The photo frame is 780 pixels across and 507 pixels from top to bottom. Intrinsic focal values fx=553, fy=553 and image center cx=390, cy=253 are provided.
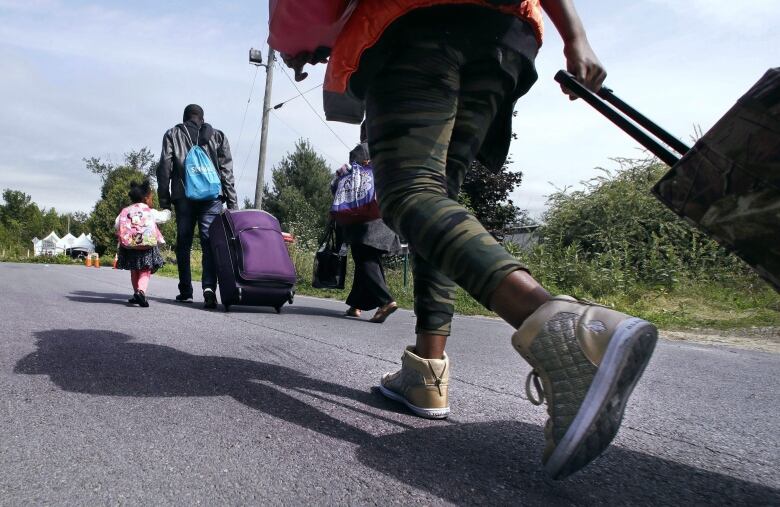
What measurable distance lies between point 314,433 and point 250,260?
3181 mm

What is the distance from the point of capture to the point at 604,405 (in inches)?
41.8

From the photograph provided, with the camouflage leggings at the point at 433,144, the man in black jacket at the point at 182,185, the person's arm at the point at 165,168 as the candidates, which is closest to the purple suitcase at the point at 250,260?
the man in black jacket at the point at 182,185

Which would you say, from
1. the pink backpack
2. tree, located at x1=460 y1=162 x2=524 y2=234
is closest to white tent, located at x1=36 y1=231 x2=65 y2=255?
tree, located at x1=460 y1=162 x2=524 y2=234

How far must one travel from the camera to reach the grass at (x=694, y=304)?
18.4 ft

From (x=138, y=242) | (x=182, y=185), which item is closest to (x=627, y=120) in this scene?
(x=182, y=185)

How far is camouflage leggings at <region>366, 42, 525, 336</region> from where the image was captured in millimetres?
1307

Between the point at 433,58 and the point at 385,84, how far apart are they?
5.8 inches

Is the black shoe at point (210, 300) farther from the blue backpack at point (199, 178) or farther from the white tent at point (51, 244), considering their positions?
the white tent at point (51, 244)

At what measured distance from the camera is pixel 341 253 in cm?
541

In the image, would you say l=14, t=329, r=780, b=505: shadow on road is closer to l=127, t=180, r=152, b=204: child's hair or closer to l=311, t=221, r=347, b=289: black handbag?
l=311, t=221, r=347, b=289: black handbag

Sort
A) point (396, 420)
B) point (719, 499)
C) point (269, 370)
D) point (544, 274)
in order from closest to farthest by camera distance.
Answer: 1. point (719, 499)
2. point (396, 420)
3. point (269, 370)
4. point (544, 274)

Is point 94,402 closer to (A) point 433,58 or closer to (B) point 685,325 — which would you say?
(A) point 433,58

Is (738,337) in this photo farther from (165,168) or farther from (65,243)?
(65,243)

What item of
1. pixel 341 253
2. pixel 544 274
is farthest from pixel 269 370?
pixel 544 274
